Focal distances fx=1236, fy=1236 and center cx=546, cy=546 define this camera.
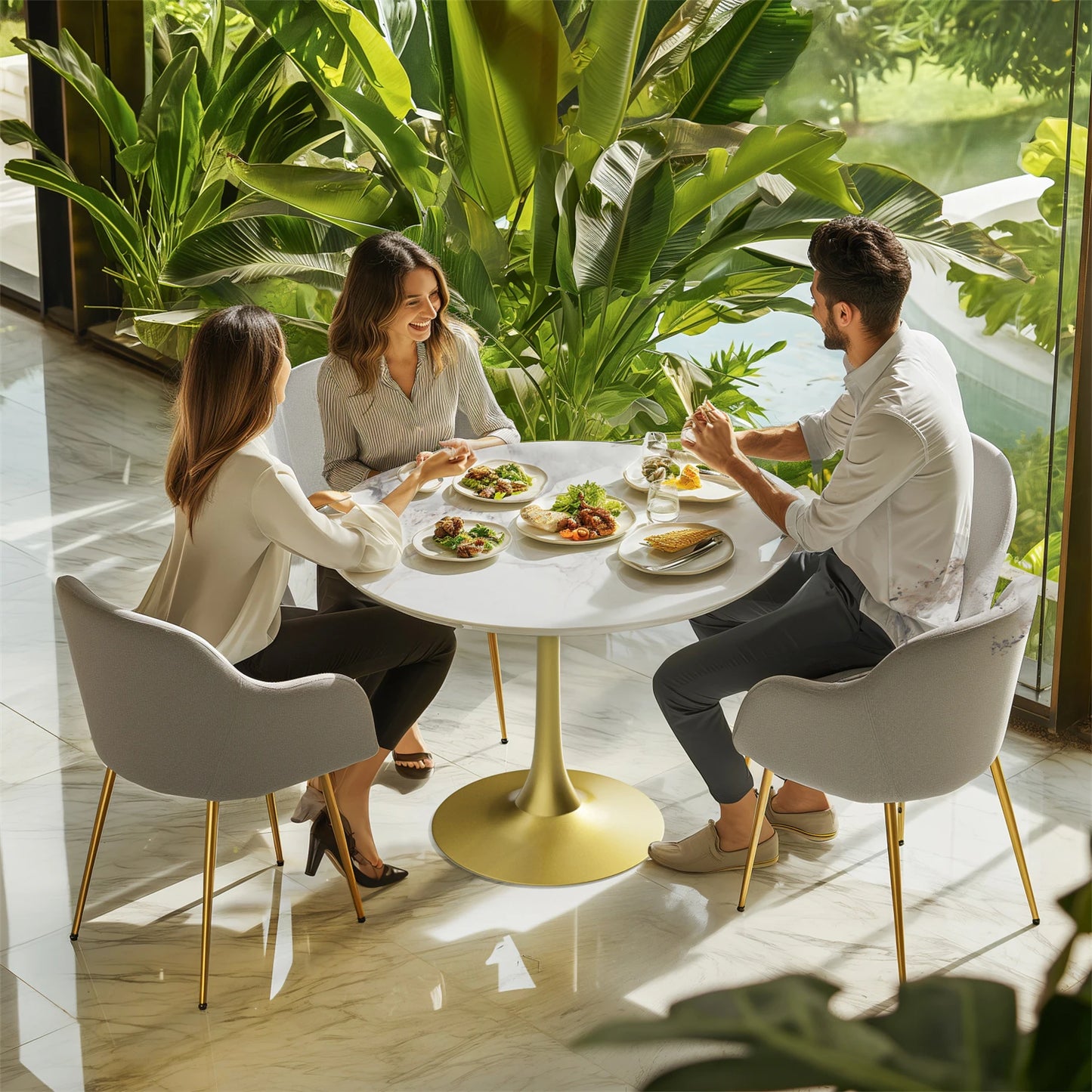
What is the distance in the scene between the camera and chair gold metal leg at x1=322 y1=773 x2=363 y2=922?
2355mm

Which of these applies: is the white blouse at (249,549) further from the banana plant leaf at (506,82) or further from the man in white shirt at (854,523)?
the banana plant leaf at (506,82)

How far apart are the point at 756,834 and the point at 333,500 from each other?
1.06 metres

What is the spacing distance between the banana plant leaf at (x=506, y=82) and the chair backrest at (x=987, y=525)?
1.62 metres

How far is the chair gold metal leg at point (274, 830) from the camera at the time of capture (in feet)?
8.29

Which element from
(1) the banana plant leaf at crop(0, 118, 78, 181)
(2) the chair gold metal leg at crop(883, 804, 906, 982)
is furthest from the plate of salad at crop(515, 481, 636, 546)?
(1) the banana plant leaf at crop(0, 118, 78, 181)

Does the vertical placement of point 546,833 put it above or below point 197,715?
below

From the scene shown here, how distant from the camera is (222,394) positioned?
2.15 meters

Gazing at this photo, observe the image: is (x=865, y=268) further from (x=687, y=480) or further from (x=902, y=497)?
(x=687, y=480)

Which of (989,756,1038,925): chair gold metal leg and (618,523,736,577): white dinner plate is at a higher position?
A: (618,523,736,577): white dinner plate

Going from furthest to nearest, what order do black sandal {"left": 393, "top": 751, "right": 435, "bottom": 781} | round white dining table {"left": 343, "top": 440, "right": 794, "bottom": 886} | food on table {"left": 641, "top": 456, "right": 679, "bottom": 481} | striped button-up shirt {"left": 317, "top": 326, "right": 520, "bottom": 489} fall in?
black sandal {"left": 393, "top": 751, "right": 435, "bottom": 781} < striped button-up shirt {"left": 317, "top": 326, "right": 520, "bottom": 489} < food on table {"left": 641, "top": 456, "right": 679, "bottom": 481} < round white dining table {"left": 343, "top": 440, "right": 794, "bottom": 886}

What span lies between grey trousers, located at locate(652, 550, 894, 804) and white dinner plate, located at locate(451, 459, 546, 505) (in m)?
0.45

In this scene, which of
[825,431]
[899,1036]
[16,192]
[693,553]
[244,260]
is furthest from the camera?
[16,192]

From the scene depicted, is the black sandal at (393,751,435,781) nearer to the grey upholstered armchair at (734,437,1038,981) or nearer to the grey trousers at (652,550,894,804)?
the grey trousers at (652,550,894,804)

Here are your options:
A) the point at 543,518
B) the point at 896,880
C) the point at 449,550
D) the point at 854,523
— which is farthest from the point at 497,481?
the point at 896,880
